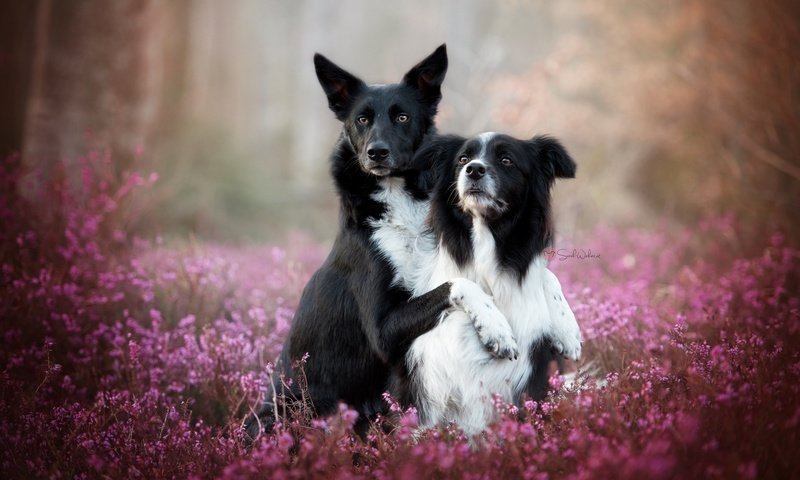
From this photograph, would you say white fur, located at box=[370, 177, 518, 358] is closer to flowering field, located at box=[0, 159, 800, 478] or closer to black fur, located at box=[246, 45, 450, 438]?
black fur, located at box=[246, 45, 450, 438]

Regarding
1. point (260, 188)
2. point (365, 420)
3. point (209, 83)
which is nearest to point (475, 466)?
point (365, 420)

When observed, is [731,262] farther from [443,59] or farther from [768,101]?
[443,59]

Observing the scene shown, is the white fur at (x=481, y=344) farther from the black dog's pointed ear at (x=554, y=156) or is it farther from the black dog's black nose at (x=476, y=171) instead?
the black dog's pointed ear at (x=554, y=156)

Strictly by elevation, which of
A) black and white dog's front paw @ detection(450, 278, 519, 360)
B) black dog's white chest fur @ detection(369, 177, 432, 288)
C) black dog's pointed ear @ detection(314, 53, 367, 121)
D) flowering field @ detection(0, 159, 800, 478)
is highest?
black dog's pointed ear @ detection(314, 53, 367, 121)

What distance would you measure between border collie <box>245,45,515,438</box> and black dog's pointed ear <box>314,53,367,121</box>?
1.04ft

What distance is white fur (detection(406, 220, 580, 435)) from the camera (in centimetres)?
347

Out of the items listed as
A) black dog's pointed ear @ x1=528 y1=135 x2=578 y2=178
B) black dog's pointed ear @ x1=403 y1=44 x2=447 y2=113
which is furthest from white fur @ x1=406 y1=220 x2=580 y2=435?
black dog's pointed ear @ x1=403 y1=44 x2=447 y2=113

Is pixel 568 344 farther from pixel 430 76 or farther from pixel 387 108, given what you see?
pixel 430 76

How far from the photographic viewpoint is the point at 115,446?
11.1 feet

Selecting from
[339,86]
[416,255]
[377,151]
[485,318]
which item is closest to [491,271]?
[485,318]

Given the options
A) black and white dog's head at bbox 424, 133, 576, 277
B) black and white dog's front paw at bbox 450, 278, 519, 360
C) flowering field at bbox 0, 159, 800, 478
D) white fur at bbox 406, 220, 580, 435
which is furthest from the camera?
black and white dog's head at bbox 424, 133, 576, 277

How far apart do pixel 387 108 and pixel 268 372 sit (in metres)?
1.75

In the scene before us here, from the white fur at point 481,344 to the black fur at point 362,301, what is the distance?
12cm

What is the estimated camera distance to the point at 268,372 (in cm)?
381
